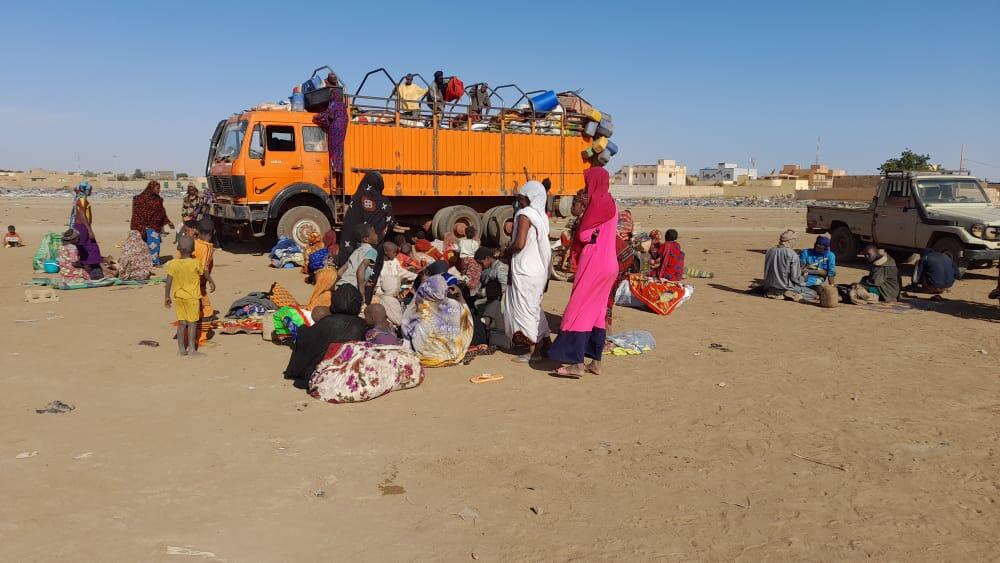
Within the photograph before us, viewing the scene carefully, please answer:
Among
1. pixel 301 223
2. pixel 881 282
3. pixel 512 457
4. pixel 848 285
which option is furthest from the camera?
pixel 301 223

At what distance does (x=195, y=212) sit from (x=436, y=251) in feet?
18.0

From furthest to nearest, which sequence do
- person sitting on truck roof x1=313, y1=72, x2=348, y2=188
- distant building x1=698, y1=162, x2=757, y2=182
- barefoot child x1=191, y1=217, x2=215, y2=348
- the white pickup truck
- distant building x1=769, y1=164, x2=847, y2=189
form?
distant building x1=698, y1=162, x2=757, y2=182 → distant building x1=769, y1=164, x2=847, y2=189 → person sitting on truck roof x1=313, y1=72, x2=348, y2=188 → the white pickup truck → barefoot child x1=191, y1=217, x2=215, y2=348

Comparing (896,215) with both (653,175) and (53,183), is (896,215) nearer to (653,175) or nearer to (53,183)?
(53,183)

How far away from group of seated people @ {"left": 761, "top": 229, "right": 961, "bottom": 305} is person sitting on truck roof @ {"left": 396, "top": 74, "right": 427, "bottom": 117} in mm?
7171

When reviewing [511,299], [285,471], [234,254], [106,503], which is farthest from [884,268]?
[234,254]

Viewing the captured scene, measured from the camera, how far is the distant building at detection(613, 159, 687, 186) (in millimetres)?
83938

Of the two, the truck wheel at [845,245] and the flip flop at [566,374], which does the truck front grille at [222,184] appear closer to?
the flip flop at [566,374]

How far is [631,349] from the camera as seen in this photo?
6.84m

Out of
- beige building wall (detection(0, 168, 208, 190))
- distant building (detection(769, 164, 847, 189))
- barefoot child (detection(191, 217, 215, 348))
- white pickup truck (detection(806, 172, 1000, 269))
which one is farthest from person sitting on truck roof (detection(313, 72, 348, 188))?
distant building (detection(769, 164, 847, 189))

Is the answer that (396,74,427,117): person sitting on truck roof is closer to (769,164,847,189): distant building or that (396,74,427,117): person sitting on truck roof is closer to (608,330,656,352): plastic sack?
(608,330,656,352): plastic sack

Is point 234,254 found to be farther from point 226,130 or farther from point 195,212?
point 226,130

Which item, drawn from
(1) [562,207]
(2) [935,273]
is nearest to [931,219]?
(2) [935,273]

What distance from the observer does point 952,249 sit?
11555mm

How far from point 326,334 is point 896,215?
11.1 meters
